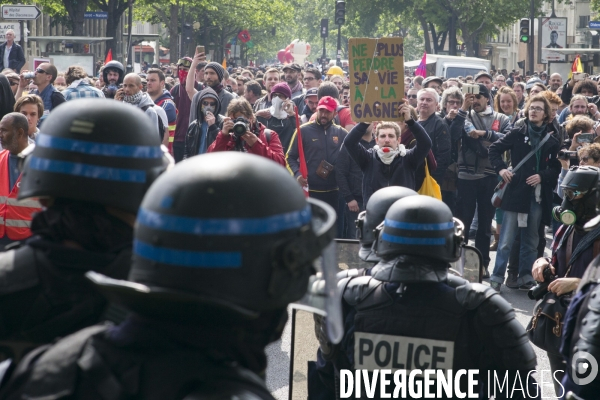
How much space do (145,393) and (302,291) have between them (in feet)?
1.24

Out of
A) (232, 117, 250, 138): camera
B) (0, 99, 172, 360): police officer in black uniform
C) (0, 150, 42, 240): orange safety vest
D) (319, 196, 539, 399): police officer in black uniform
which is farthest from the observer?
(232, 117, 250, 138): camera

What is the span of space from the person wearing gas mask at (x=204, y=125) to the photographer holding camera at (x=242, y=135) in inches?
36.5

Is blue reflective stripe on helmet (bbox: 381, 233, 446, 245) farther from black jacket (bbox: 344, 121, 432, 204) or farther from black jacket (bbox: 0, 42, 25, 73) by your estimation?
black jacket (bbox: 0, 42, 25, 73)

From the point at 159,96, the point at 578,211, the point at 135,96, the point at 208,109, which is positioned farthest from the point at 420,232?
the point at 159,96

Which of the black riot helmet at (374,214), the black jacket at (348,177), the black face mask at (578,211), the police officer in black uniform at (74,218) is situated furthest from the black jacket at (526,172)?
the police officer in black uniform at (74,218)

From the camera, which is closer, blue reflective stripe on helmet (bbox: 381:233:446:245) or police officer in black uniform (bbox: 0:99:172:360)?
police officer in black uniform (bbox: 0:99:172:360)

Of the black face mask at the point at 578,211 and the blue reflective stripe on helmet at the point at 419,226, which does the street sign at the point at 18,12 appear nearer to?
the black face mask at the point at 578,211

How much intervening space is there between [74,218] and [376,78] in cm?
585

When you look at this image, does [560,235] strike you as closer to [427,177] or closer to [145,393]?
[427,177]

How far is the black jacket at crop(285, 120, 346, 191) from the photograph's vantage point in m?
9.26

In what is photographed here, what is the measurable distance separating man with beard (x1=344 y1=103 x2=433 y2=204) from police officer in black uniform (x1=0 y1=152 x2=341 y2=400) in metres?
6.06

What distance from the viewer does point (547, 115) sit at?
29.8 ft


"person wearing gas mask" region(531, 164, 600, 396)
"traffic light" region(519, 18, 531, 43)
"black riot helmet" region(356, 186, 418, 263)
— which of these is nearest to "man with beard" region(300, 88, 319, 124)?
"person wearing gas mask" region(531, 164, 600, 396)

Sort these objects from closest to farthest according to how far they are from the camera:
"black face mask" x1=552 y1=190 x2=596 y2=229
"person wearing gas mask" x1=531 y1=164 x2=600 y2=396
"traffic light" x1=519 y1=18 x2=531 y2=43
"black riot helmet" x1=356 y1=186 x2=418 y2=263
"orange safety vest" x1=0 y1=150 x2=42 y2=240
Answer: "black riot helmet" x1=356 y1=186 x2=418 y2=263
"person wearing gas mask" x1=531 y1=164 x2=600 y2=396
"black face mask" x1=552 y1=190 x2=596 y2=229
"orange safety vest" x1=0 y1=150 x2=42 y2=240
"traffic light" x1=519 y1=18 x2=531 y2=43
